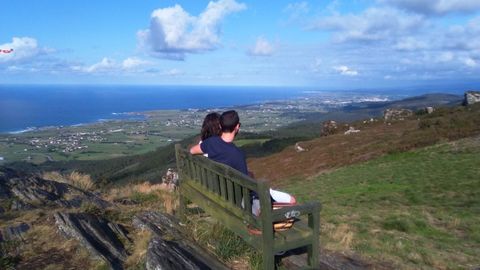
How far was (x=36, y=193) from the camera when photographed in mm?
9602

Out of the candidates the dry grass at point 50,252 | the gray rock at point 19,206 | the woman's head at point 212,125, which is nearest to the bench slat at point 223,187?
the woman's head at point 212,125

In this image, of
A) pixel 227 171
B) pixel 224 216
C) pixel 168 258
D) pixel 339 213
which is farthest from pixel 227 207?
pixel 339 213

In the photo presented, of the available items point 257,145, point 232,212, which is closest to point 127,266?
point 232,212

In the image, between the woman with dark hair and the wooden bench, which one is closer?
the wooden bench

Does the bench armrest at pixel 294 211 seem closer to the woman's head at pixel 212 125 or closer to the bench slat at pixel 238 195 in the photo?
the bench slat at pixel 238 195

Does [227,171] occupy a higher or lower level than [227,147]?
lower

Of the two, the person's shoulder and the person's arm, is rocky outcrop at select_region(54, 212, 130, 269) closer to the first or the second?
the person's arm

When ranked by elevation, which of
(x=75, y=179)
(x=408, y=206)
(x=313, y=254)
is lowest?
(x=408, y=206)

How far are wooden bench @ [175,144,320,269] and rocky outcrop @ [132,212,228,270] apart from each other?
57cm

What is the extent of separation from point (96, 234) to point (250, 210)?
2.63 metres

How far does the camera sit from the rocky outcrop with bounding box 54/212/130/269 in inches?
235

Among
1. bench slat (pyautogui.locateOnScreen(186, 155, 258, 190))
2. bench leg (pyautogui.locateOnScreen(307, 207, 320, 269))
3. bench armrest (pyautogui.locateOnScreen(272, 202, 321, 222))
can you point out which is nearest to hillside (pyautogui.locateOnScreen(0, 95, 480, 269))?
bench leg (pyautogui.locateOnScreen(307, 207, 320, 269))

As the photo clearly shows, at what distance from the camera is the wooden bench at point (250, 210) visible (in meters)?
5.05

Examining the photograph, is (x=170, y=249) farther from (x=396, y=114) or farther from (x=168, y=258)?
(x=396, y=114)
